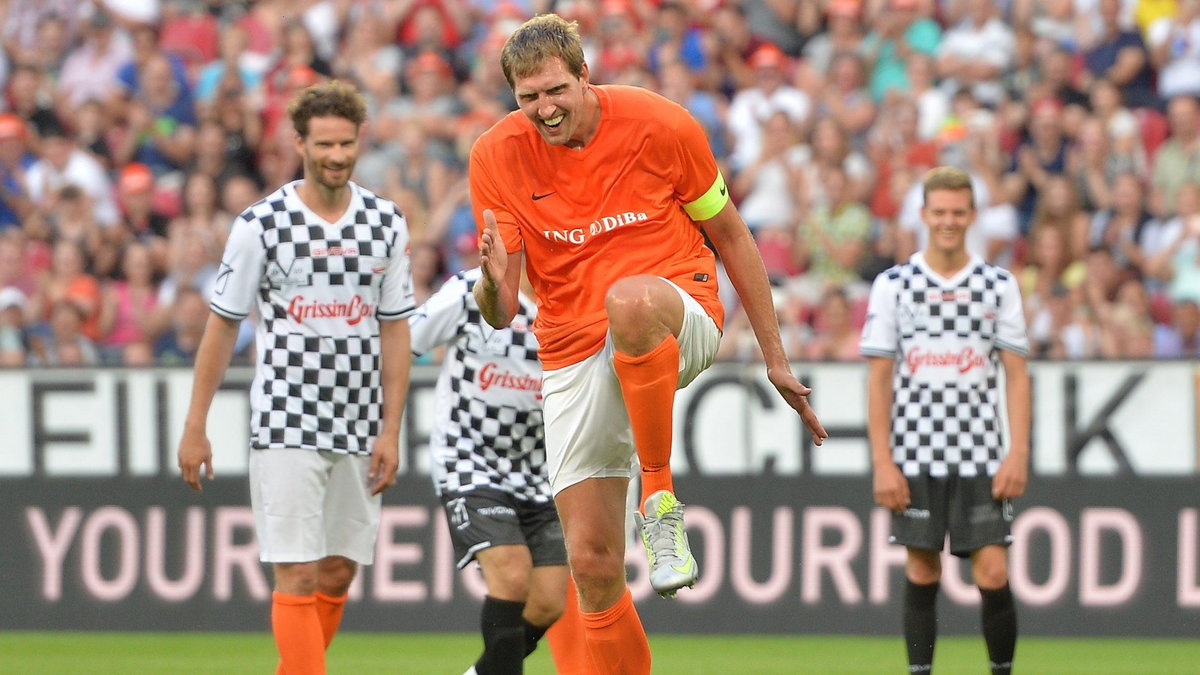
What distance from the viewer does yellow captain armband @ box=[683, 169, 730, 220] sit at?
5693 mm

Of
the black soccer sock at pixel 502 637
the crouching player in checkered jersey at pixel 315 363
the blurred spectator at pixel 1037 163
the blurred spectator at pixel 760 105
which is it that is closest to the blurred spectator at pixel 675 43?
the blurred spectator at pixel 760 105

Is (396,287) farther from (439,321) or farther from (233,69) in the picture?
(233,69)

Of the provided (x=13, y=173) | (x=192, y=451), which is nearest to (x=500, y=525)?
(x=192, y=451)

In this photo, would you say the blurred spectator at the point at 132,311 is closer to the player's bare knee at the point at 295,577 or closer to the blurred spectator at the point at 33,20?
the blurred spectator at the point at 33,20

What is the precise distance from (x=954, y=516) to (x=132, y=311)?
6855 millimetres

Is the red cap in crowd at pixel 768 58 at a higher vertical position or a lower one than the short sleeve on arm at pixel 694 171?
higher

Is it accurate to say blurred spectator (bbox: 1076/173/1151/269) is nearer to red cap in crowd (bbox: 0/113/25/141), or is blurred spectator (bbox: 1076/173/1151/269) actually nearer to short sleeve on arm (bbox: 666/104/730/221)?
short sleeve on arm (bbox: 666/104/730/221)

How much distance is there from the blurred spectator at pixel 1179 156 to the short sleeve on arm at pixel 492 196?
7.68 m

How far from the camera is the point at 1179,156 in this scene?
12.4 meters

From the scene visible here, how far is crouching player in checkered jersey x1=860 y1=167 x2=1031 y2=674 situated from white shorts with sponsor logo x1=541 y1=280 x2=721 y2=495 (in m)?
2.13

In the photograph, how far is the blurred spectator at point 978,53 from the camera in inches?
523

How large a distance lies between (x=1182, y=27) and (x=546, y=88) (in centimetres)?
899

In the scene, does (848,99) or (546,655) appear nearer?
(546,655)

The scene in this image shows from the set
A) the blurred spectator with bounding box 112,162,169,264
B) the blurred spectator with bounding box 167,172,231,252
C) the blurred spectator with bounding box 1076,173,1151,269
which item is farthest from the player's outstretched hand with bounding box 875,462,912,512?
the blurred spectator with bounding box 112,162,169,264
